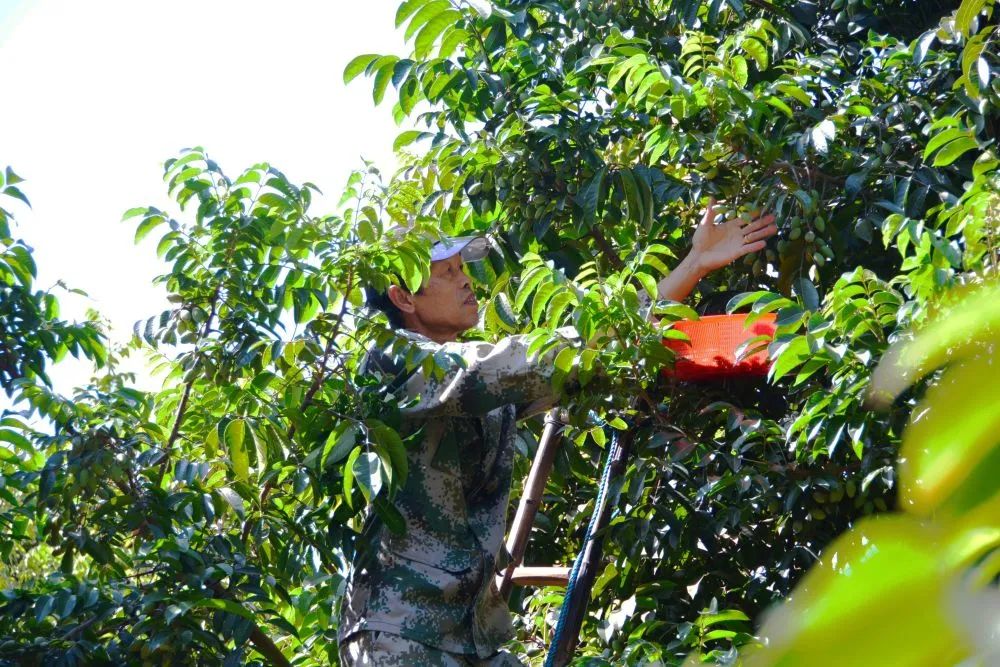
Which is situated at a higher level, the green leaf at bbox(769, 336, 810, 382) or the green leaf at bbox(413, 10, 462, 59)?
the green leaf at bbox(413, 10, 462, 59)

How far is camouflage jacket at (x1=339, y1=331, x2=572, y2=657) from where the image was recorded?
2424 mm

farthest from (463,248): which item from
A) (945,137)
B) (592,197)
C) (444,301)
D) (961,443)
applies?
(961,443)

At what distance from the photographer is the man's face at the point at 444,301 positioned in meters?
2.78

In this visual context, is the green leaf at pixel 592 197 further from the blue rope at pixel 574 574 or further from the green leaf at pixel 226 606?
the green leaf at pixel 226 606

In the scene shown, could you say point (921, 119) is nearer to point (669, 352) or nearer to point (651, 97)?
point (651, 97)

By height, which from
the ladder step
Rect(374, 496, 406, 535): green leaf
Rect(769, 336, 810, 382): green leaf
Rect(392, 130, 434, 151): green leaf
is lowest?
the ladder step

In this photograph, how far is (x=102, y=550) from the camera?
2.65 metres

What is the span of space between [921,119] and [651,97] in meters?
0.72

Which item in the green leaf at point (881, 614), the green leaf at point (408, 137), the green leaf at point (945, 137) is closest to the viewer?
the green leaf at point (881, 614)

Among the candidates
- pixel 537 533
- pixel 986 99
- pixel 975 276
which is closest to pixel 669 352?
pixel 975 276

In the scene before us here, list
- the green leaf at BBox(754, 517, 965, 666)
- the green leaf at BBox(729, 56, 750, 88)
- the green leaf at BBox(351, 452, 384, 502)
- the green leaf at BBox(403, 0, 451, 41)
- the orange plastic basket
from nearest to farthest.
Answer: the green leaf at BBox(754, 517, 965, 666) < the green leaf at BBox(351, 452, 384, 502) < the orange plastic basket < the green leaf at BBox(729, 56, 750, 88) < the green leaf at BBox(403, 0, 451, 41)

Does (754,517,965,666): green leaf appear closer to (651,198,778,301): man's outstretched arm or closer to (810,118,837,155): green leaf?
(651,198,778,301): man's outstretched arm

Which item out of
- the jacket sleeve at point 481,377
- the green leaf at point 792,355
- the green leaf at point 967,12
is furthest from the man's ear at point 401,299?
the green leaf at point 967,12

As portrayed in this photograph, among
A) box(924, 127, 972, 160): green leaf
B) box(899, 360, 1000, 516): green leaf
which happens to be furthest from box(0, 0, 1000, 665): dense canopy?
box(899, 360, 1000, 516): green leaf
